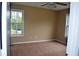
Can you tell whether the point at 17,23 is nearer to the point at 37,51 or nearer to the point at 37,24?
the point at 37,24

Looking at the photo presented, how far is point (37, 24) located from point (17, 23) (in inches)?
49.4

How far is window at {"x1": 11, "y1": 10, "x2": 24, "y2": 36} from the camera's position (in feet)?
19.2

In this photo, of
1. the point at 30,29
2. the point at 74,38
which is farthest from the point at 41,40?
the point at 74,38


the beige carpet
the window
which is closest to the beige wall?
the window

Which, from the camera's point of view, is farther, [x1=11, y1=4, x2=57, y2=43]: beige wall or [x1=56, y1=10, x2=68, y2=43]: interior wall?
[x1=56, y1=10, x2=68, y2=43]: interior wall

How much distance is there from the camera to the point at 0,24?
39.6 inches

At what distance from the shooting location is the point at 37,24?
653cm

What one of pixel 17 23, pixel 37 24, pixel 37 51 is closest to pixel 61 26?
pixel 37 24

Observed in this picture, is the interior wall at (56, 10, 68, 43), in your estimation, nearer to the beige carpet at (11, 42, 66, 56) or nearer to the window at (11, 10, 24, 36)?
the beige carpet at (11, 42, 66, 56)

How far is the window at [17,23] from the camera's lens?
586 cm

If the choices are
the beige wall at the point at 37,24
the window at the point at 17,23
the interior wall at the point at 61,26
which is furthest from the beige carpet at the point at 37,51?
the interior wall at the point at 61,26

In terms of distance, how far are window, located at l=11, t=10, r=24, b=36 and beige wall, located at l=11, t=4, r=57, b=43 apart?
0.23 m

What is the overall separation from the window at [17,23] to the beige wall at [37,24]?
0.75ft

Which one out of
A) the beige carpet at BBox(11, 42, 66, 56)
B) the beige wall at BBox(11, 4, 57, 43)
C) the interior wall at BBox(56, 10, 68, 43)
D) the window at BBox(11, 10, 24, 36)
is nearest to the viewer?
the beige carpet at BBox(11, 42, 66, 56)
